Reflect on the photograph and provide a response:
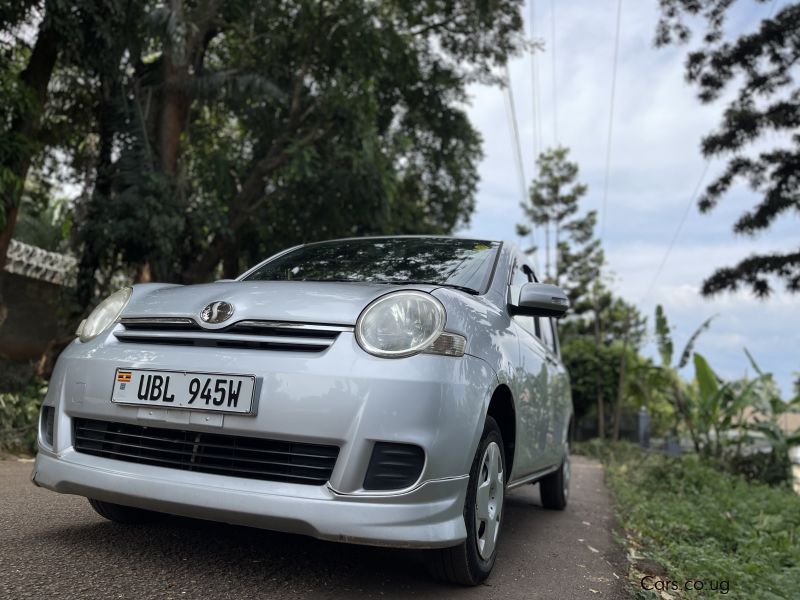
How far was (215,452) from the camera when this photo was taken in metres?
2.61

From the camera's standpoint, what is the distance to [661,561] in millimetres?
3789

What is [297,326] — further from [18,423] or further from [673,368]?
[673,368]

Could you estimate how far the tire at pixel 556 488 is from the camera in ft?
18.0

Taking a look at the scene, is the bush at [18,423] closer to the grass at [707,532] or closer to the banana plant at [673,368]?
the grass at [707,532]

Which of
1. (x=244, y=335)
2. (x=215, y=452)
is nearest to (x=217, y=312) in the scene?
(x=244, y=335)

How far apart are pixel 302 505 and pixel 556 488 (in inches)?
139

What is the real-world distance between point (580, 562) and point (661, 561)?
431 millimetres

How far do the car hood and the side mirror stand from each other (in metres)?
0.71

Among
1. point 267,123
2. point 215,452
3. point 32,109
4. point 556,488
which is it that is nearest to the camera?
point 215,452

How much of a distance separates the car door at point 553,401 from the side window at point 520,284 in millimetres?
275

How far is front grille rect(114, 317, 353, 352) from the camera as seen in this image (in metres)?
2.62

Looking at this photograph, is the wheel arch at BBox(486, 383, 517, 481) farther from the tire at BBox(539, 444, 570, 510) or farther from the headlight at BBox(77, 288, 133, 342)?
the tire at BBox(539, 444, 570, 510)

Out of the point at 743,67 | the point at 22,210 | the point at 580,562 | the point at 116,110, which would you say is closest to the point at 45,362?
the point at 116,110

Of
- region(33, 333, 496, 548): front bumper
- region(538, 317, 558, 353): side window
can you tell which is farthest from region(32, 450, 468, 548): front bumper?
region(538, 317, 558, 353): side window
